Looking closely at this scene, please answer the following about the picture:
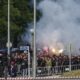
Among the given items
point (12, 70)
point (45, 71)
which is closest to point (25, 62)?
point (45, 71)

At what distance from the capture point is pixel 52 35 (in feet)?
186

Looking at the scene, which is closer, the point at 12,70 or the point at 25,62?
the point at 12,70

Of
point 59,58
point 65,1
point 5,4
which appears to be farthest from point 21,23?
point 59,58

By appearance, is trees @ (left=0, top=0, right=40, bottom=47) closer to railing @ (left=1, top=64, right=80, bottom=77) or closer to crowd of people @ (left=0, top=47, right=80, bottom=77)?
crowd of people @ (left=0, top=47, right=80, bottom=77)

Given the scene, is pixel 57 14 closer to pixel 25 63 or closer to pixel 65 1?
pixel 65 1

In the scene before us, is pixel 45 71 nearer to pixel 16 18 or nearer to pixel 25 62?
pixel 25 62

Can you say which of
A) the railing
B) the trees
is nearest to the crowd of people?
the railing

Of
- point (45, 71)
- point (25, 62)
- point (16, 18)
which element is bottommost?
point (45, 71)

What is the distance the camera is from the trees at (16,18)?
54.2 meters

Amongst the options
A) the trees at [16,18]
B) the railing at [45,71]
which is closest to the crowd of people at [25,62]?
the railing at [45,71]

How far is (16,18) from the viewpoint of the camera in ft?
184

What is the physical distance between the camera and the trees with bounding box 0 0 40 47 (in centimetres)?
5419

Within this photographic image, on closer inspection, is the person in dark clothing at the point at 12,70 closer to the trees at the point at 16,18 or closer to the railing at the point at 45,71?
the railing at the point at 45,71

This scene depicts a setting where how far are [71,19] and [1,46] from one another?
9738 mm
